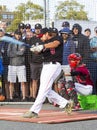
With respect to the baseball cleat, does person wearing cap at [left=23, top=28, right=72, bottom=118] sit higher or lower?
higher

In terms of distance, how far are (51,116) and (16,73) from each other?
333 centimetres

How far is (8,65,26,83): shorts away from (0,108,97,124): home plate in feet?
6.39

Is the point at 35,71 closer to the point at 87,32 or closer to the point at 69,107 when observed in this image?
the point at 87,32

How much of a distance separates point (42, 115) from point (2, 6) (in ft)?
15.7

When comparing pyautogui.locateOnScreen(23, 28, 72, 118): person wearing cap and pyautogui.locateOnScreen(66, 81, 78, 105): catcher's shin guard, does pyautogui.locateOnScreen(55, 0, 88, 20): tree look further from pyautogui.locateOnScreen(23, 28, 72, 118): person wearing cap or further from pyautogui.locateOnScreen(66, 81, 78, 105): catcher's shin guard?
pyautogui.locateOnScreen(23, 28, 72, 118): person wearing cap

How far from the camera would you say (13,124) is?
866 centimetres

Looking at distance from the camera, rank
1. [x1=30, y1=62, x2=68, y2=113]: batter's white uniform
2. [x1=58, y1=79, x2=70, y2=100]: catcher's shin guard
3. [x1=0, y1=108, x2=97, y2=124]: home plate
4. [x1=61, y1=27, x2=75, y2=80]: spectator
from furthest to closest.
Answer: [x1=61, y1=27, x2=75, y2=80]: spectator
[x1=58, y1=79, x2=70, y2=100]: catcher's shin guard
[x1=30, y1=62, x2=68, y2=113]: batter's white uniform
[x1=0, y1=108, x2=97, y2=124]: home plate

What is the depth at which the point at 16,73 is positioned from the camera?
504 inches

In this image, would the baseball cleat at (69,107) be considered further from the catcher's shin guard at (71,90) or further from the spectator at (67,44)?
the spectator at (67,44)

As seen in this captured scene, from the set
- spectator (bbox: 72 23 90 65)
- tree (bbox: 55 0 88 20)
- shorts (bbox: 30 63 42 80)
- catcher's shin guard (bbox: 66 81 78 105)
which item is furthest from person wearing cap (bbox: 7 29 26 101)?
catcher's shin guard (bbox: 66 81 78 105)

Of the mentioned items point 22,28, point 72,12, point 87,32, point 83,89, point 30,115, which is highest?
point 72,12

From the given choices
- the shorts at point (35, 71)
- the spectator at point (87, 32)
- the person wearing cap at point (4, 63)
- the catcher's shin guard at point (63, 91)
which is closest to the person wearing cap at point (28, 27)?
the person wearing cap at point (4, 63)

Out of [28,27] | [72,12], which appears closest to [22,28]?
[28,27]

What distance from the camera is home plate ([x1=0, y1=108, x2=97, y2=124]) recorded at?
8990mm
